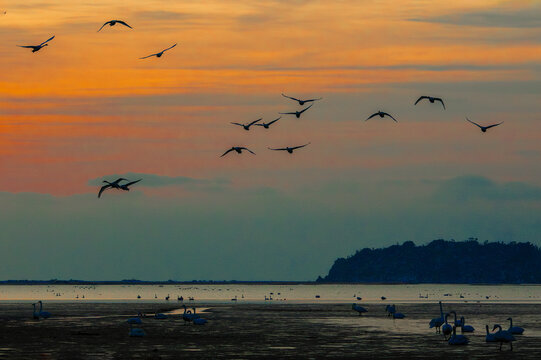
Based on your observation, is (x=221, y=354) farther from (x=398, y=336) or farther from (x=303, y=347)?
(x=398, y=336)

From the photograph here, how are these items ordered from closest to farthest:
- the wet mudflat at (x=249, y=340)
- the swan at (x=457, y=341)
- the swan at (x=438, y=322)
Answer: the wet mudflat at (x=249, y=340) → the swan at (x=457, y=341) → the swan at (x=438, y=322)

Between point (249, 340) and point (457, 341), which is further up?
point (249, 340)

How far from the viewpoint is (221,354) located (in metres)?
52.2

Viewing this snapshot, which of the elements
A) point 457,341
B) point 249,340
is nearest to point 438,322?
point 457,341

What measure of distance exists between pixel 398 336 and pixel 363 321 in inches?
813

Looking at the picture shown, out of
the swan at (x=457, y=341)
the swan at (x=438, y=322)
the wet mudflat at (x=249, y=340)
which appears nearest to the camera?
the wet mudflat at (x=249, y=340)

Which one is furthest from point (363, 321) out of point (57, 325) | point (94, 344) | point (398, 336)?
point (94, 344)

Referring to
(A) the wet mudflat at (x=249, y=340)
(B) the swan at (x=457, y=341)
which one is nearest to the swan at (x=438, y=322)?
(A) the wet mudflat at (x=249, y=340)

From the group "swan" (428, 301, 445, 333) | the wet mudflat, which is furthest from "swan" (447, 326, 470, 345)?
"swan" (428, 301, 445, 333)

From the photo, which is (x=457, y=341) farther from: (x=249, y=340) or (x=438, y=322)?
(x=249, y=340)

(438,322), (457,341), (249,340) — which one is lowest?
(457,341)

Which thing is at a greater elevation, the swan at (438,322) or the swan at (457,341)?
the swan at (438,322)

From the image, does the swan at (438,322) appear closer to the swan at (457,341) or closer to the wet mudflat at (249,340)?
the wet mudflat at (249,340)

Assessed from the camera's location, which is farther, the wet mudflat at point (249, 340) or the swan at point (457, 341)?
the swan at point (457, 341)
